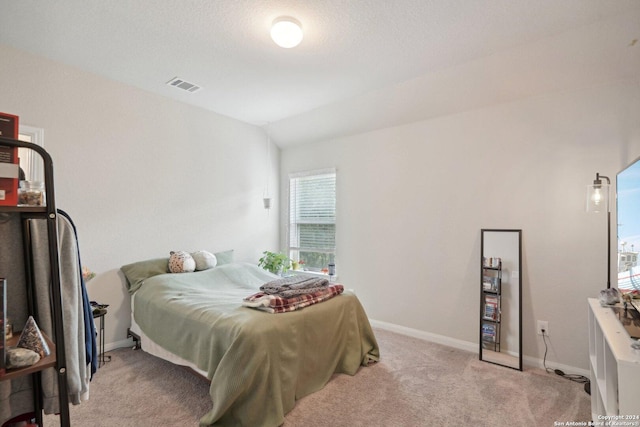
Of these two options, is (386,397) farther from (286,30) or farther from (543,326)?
(286,30)

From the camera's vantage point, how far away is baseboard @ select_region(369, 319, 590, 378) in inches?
105

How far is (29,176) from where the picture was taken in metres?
2.64

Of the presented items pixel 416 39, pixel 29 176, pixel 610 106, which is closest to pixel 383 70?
pixel 416 39

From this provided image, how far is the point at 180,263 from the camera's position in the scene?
3.27 meters

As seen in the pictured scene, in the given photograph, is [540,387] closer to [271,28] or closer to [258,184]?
[271,28]

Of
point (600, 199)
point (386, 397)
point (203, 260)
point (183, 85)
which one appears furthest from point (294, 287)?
point (600, 199)

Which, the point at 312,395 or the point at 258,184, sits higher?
the point at 258,184

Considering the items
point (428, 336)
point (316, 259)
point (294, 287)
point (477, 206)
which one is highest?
point (477, 206)

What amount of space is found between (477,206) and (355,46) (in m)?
1.93

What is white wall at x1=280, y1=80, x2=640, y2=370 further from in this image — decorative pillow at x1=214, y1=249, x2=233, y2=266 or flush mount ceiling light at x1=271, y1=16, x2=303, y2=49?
flush mount ceiling light at x1=271, y1=16, x2=303, y2=49

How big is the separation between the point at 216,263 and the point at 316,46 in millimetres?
2522

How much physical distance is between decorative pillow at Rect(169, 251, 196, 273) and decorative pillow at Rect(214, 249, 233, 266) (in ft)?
1.44

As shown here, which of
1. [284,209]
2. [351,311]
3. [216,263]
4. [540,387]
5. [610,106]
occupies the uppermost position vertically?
[610,106]

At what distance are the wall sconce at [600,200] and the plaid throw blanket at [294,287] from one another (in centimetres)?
219
